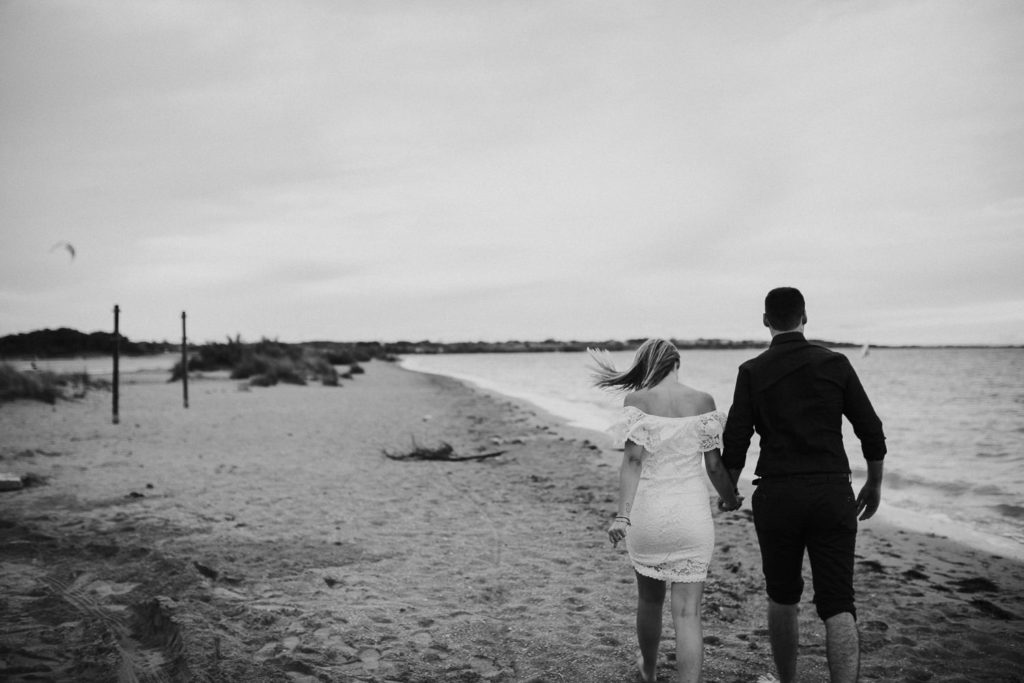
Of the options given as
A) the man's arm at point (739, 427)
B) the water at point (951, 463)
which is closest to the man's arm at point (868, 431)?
the man's arm at point (739, 427)

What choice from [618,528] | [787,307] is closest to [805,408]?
[787,307]

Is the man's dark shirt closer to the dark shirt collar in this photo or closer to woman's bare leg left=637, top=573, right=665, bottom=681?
the dark shirt collar

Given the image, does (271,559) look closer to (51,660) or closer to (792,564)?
(51,660)

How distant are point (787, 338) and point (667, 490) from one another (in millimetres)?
978

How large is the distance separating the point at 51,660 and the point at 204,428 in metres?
10.6

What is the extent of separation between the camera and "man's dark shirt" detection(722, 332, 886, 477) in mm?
2975

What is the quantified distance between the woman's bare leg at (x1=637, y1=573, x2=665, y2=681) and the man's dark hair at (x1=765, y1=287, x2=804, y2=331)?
147 cm

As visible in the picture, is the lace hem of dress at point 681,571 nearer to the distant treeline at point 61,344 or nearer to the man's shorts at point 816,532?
the man's shorts at point 816,532

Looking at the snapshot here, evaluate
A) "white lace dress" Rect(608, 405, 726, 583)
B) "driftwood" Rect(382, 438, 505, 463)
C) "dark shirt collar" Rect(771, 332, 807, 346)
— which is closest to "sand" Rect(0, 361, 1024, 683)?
"driftwood" Rect(382, 438, 505, 463)

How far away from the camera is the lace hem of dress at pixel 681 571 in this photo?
3059 millimetres

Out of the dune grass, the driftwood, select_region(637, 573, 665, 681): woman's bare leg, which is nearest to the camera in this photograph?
select_region(637, 573, 665, 681): woman's bare leg

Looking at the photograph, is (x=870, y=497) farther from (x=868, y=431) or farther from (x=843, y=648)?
A: (x=843, y=648)

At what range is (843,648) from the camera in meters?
A: 2.84

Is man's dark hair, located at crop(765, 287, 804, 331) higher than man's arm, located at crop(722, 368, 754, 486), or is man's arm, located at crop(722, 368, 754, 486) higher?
man's dark hair, located at crop(765, 287, 804, 331)
